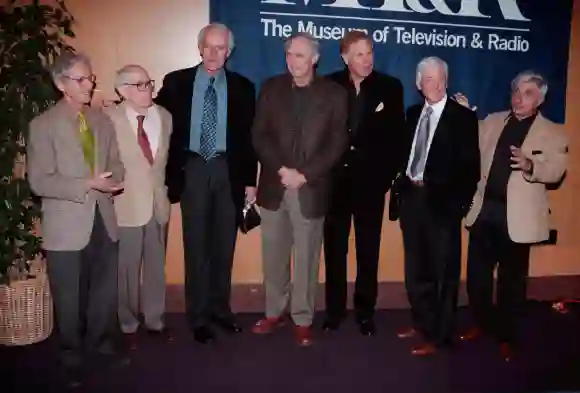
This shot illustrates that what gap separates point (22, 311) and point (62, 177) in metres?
1.04

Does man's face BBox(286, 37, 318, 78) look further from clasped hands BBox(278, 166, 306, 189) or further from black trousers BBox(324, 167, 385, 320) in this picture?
black trousers BBox(324, 167, 385, 320)

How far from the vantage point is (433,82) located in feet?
11.4

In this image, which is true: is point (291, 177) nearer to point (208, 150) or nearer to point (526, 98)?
point (208, 150)

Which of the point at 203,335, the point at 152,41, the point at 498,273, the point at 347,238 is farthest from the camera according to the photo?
the point at 152,41

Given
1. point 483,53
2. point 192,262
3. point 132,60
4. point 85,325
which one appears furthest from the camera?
point 483,53

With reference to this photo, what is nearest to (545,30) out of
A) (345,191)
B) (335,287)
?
(345,191)

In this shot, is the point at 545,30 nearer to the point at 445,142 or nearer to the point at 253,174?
the point at 445,142

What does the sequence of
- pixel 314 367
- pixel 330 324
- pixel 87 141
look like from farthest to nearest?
A: pixel 330 324, pixel 314 367, pixel 87 141

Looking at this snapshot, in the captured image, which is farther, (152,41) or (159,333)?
(152,41)

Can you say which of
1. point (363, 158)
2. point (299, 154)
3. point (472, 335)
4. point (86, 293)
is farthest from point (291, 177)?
point (472, 335)

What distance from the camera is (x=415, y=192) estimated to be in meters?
3.64

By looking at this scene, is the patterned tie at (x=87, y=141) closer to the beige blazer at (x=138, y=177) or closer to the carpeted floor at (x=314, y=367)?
the beige blazer at (x=138, y=177)

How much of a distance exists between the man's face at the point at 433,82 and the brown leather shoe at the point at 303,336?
5.17 feet

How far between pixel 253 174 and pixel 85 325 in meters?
1.31
